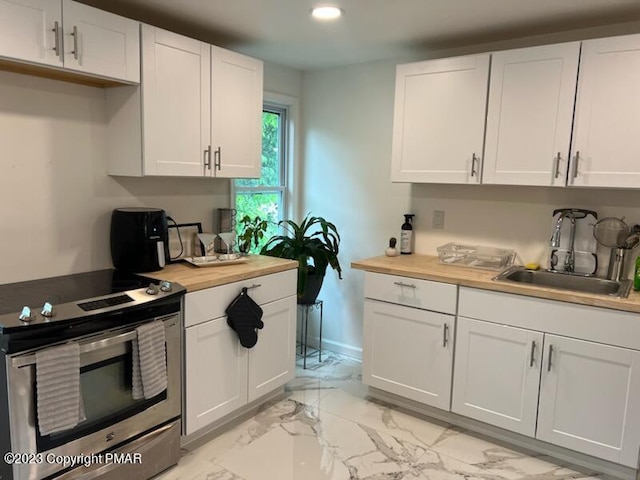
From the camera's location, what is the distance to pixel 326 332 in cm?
394

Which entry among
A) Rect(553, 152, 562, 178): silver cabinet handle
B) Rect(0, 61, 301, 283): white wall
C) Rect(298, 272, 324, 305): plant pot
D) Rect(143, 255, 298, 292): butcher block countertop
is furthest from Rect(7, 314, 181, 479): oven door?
Rect(553, 152, 562, 178): silver cabinet handle

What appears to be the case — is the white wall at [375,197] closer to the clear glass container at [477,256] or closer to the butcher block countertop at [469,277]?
the clear glass container at [477,256]

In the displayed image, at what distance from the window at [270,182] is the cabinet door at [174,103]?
90cm

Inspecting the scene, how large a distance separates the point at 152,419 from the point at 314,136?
249 centimetres

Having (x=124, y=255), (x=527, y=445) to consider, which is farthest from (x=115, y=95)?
(x=527, y=445)

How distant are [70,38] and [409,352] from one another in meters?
2.38

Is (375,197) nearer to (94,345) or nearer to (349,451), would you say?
(349,451)

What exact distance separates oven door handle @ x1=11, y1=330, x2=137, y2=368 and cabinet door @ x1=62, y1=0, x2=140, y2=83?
1191 millimetres

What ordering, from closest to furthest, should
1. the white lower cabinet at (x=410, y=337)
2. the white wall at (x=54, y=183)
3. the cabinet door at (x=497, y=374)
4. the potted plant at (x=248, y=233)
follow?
1. the white wall at (x=54, y=183)
2. the cabinet door at (x=497, y=374)
3. the white lower cabinet at (x=410, y=337)
4. the potted plant at (x=248, y=233)

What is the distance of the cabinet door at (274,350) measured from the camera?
2.77 metres

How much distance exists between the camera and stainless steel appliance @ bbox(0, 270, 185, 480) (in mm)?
1693

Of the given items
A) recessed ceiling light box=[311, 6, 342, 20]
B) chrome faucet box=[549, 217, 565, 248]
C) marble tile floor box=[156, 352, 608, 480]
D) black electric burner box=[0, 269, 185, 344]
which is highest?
recessed ceiling light box=[311, 6, 342, 20]

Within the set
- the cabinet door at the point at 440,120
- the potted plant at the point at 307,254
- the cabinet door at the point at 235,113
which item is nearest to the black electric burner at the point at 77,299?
the cabinet door at the point at 235,113

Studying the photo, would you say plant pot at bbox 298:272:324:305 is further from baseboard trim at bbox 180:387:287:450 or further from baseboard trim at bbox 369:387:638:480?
baseboard trim at bbox 369:387:638:480
